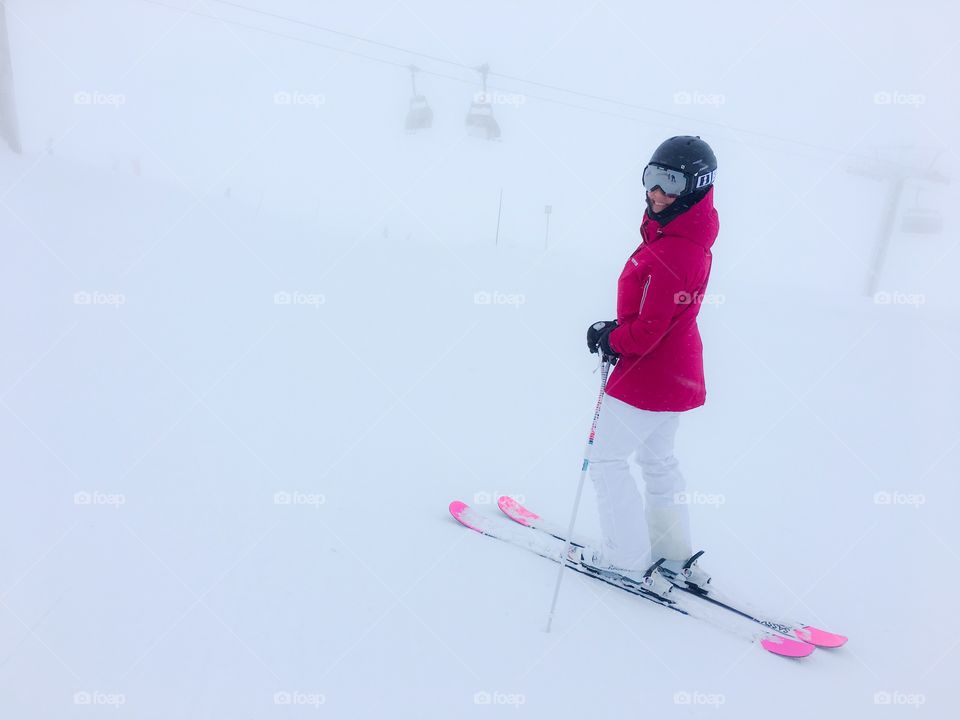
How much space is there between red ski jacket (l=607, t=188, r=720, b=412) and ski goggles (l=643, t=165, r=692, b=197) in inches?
4.7

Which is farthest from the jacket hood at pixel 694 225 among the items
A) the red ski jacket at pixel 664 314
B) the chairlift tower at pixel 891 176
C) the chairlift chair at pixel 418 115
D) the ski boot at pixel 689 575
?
the chairlift chair at pixel 418 115

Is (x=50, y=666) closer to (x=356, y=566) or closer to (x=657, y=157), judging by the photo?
(x=356, y=566)

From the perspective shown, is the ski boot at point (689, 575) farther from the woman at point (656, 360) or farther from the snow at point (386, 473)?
the snow at point (386, 473)

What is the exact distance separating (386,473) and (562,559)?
68.8 inches

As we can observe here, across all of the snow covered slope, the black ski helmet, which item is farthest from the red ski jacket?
the snow covered slope

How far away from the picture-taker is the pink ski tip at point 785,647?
2.74 m

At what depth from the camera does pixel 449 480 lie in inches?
165

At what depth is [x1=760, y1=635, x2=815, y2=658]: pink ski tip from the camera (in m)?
2.74

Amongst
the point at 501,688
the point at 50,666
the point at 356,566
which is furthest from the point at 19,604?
the point at 501,688

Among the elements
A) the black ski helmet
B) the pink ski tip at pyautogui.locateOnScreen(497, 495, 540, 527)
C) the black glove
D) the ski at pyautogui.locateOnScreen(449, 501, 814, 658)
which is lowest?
the pink ski tip at pyautogui.locateOnScreen(497, 495, 540, 527)

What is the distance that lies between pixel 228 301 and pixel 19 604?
14.6ft

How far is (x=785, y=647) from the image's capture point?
2.77 metres

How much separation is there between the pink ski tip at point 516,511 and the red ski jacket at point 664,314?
4.23ft

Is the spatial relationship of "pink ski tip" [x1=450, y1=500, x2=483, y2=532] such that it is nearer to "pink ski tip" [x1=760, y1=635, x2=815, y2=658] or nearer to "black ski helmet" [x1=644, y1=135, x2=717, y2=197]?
"pink ski tip" [x1=760, y1=635, x2=815, y2=658]
